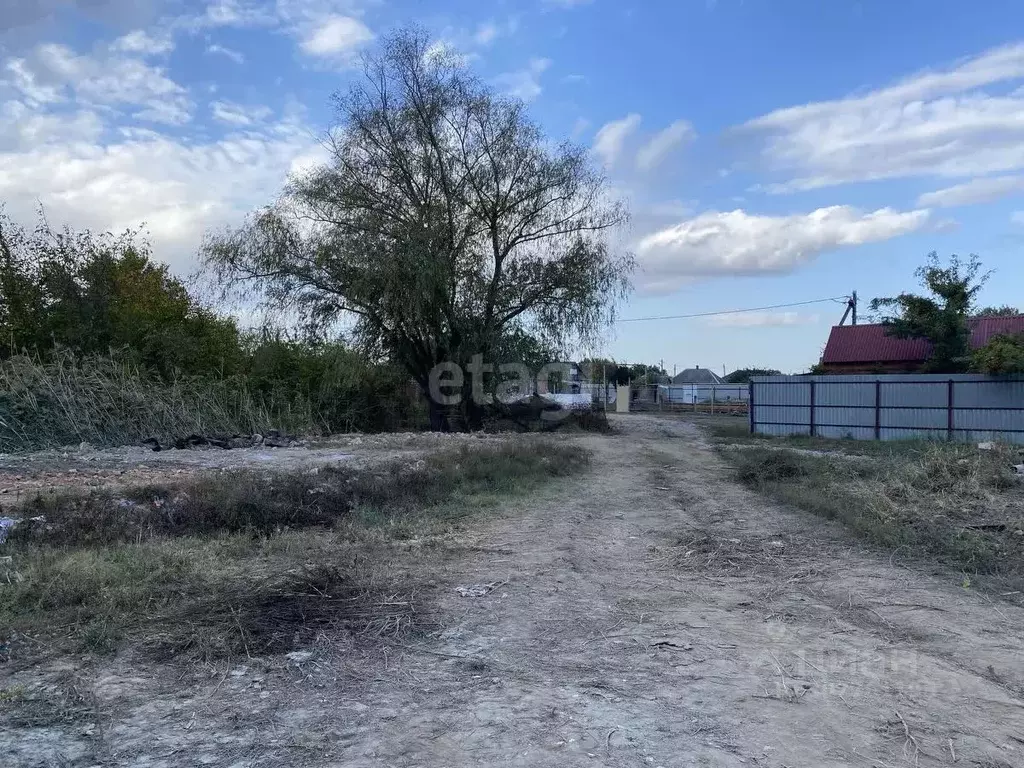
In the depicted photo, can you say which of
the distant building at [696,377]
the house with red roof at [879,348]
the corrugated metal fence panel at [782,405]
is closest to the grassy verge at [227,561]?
the corrugated metal fence panel at [782,405]

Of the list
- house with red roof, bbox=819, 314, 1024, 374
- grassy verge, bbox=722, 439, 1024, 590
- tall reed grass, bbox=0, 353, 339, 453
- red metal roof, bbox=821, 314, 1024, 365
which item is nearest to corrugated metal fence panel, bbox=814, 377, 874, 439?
grassy verge, bbox=722, 439, 1024, 590

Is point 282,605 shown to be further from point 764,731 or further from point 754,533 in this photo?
point 754,533

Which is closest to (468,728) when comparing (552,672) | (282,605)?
(552,672)

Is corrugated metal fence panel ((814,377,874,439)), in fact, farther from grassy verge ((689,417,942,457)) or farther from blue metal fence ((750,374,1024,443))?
grassy verge ((689,417,942,457))

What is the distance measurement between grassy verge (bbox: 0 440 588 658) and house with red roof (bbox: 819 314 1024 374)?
25.4 metres

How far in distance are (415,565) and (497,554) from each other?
35.9 inches

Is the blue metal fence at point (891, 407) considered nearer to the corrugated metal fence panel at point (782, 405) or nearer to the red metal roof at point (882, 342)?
the corrugated metal fence panel at point (782, 405)

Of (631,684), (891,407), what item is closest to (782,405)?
(891,407)

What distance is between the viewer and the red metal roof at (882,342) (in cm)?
2806

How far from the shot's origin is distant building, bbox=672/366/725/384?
198ft

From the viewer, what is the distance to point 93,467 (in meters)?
12.0

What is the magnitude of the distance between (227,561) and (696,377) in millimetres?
58330

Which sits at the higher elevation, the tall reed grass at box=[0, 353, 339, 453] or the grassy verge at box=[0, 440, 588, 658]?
the tall reed grass at box=[0, 353, 339, 453]

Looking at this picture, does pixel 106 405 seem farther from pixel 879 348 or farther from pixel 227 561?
pixel 879 348
